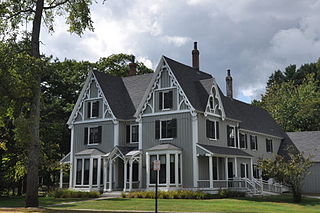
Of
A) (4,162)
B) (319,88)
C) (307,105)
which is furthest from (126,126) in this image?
Result: (319,88)

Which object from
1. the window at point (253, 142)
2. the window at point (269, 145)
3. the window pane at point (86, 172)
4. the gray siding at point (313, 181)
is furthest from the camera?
the window at point (269, 145)

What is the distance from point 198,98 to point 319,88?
144 feet

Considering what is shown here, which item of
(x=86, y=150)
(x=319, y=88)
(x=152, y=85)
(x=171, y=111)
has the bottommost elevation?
(x=86, y=150)

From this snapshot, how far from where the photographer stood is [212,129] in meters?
33.3

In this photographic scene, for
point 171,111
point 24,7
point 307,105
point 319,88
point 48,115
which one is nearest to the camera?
point 24,7

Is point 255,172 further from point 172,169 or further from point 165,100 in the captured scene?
point 165,100

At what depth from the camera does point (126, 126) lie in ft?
118

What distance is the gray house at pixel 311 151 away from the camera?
4050 centimetres

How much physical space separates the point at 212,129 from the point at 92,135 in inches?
429

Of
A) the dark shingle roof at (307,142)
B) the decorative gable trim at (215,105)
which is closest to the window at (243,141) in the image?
the decorative gable trim at (215,105)

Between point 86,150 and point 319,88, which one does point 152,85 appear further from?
point 319,88

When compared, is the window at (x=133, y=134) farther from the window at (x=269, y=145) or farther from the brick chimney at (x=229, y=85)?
the window at (x=269, y=145)

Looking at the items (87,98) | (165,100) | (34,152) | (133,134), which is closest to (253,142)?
(165,100)

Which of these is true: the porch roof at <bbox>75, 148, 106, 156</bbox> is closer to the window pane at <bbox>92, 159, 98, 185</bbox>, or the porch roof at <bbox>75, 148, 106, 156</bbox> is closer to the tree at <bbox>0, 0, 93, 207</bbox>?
the window pane at <bbox>92, 159, 98, 185</bbox>
